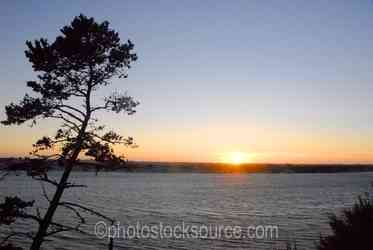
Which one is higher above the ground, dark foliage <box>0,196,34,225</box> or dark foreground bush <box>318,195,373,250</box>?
dark foliage <box>0,196,34,225</box>

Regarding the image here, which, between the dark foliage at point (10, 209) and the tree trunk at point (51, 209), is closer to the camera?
the tree trunk at point (51, 209)

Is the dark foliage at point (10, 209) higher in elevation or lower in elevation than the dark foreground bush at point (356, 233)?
higher

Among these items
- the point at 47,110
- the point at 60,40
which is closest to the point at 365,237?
the point at 47,110

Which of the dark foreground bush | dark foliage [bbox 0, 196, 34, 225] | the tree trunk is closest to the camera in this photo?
the dark foreground bush

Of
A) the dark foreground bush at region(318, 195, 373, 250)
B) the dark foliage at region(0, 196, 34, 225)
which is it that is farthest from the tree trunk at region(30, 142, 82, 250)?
the dark foreground bush at region(318, 195, 373, 250)

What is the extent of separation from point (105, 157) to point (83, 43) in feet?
15.3

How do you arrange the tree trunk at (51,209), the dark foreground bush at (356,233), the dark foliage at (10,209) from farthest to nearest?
the dark foliage at (10,209), the tree trunk at (51,209), the dark foreground bush at (356,233)

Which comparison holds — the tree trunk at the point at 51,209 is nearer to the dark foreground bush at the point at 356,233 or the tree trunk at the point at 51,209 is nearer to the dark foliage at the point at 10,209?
the dark foliage at the point at 10,209

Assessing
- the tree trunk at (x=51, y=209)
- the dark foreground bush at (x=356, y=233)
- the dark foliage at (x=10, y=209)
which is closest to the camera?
the dark foreground bush at (x=356, y=233)

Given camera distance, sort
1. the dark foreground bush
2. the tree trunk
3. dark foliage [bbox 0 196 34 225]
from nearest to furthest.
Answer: the dark foreground bush, the tree trunk, dark foliage [bbox 0 196 34 225]

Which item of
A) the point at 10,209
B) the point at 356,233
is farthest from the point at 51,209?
the point at 356,233

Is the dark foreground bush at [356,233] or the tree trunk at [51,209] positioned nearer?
the dark foreground bush at [356,233]

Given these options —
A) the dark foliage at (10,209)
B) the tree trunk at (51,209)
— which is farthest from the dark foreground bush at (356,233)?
the dark foliage at (10,209)

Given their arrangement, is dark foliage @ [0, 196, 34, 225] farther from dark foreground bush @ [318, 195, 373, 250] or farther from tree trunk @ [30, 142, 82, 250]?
dark foreground bush @ [318, 195, 373, 250]
